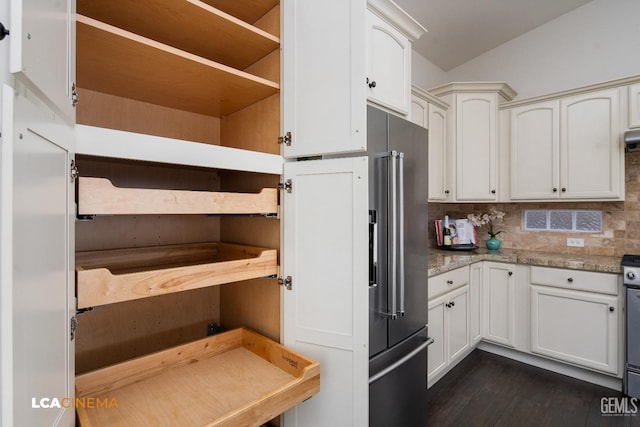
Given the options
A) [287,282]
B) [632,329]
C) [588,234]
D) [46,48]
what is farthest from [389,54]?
[588,234]

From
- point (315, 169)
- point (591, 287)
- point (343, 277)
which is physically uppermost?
point (315, 169)

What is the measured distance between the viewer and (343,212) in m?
1.27

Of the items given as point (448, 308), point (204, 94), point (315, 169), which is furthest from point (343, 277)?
point (448, 308)

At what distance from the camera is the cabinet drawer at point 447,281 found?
211cm

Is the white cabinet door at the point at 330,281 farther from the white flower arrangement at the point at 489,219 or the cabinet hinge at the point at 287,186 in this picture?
the white flower arrangement at the point at 489,219

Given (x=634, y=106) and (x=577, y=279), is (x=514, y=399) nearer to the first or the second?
(x=577, y=279)

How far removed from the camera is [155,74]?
1.34 meters

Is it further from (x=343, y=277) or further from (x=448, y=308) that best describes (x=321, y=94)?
(x=448, y=308)

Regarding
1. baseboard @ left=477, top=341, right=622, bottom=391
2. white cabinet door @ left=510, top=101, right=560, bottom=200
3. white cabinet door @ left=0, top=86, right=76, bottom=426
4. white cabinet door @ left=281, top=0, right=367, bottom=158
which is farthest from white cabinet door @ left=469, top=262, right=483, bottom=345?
white cabinet door @ left=0, top=86, right=76, bottom=426

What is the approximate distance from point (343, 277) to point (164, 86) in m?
1.20

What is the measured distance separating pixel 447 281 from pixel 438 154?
3.93 ft

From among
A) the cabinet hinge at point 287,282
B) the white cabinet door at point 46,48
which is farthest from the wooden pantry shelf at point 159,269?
the white cabinet door at point 46,48

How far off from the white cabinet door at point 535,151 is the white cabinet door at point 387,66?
5.74 ft

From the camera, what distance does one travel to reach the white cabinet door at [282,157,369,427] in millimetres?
1242
